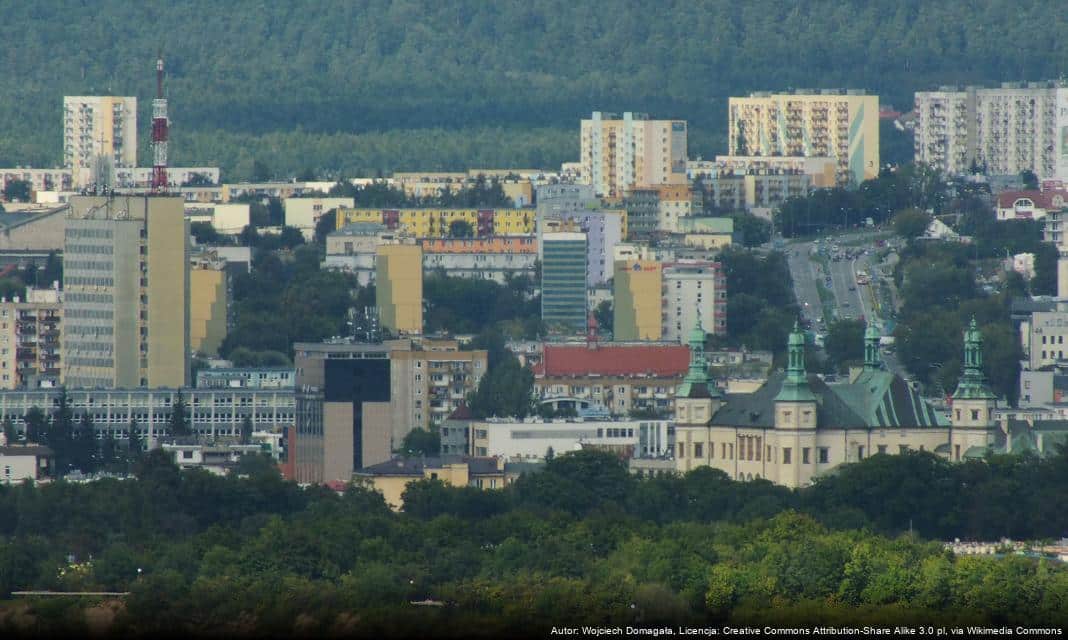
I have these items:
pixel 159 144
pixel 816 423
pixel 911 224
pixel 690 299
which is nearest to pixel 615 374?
pixel 159 144

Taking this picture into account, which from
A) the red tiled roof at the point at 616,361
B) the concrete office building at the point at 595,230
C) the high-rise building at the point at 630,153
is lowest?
the red tiled roof at the point at 616,361

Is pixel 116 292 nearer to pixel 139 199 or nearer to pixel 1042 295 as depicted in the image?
pixel 139 199

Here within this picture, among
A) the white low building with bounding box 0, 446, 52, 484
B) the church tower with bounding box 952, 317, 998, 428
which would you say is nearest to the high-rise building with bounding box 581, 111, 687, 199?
the white low building with bounding box 0, 446, 52, 484

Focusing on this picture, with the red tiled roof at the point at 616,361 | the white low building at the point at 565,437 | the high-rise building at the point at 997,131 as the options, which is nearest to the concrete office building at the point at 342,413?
the white low building at the point at 565,437

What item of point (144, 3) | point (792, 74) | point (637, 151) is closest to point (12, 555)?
point (637, 151)

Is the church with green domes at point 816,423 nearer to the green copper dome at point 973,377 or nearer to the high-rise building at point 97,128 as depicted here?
the green copper dome at point 973,377

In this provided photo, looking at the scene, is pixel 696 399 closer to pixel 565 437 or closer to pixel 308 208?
pixel 565 437
